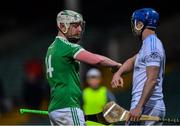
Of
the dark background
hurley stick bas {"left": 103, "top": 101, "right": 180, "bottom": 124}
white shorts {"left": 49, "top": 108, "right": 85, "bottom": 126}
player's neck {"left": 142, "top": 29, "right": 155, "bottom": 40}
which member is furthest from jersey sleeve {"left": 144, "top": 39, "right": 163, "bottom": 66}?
the dark background

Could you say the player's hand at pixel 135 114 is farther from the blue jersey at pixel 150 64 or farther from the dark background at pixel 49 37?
the dark background at pixel 49 37

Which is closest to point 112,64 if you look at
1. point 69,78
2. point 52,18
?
point 69,78

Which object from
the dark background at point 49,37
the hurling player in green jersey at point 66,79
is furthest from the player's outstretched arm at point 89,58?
the dark background at point 49,37

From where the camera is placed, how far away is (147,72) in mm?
7406

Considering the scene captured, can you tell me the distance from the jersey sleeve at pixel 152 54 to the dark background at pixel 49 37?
878cm

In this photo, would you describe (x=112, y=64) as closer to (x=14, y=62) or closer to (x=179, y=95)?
(x=179, y=95)

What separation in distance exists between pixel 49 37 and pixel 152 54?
13.8 metres

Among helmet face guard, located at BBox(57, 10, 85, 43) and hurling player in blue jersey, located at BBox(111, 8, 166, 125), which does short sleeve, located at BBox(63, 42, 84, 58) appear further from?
hurling player in blue jersey, located at BBox(111, 8, 166, 125)

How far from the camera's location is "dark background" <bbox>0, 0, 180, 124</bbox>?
17172 millimetres

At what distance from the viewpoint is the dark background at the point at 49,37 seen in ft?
56.3

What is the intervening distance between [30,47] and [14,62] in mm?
800

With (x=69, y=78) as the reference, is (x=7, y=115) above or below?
below

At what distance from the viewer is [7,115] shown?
653 inches

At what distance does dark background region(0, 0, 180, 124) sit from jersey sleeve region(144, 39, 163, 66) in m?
8.78
